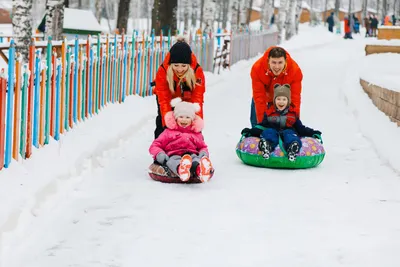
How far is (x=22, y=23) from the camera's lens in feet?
47.0

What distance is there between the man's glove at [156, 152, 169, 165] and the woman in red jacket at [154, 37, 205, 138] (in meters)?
0.58

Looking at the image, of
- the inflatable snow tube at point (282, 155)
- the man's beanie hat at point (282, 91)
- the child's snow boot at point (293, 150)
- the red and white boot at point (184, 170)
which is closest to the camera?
the red and white boot at point (184, 170)

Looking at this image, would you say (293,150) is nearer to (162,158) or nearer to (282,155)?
(282,155)

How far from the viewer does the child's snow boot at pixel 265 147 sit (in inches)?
316

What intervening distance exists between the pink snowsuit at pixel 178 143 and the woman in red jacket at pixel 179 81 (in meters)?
0.29

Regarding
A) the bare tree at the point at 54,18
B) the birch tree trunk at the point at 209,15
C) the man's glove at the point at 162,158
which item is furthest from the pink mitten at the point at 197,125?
the birch tree trunk at the point at 209,15

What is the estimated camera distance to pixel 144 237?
532cm

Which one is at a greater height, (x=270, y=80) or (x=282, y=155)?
(x=270, y=80)

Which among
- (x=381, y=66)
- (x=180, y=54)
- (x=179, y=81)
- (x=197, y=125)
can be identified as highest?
(x=180, y=54)

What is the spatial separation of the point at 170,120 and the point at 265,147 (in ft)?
3.73

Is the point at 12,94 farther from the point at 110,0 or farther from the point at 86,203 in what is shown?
the point at 110,0

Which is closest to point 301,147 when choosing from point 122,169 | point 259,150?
point 259,150

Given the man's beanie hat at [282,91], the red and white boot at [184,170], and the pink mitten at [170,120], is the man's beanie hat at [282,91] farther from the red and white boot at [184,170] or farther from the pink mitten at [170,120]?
the red and white boot at [184,170]

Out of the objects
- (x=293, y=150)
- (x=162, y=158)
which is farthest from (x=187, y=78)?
(x=293, y=150)
